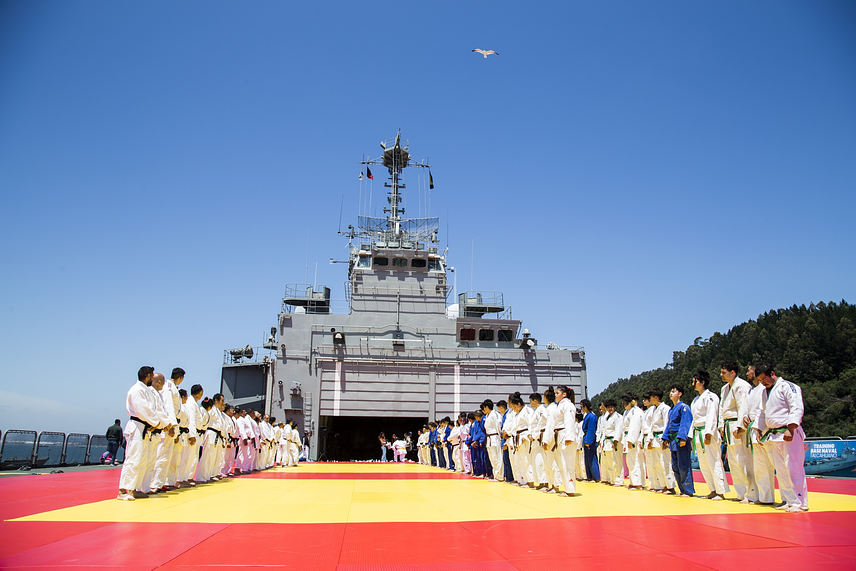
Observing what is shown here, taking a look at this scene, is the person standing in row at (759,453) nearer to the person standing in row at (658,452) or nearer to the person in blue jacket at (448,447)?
the person standing in row at (658,452)

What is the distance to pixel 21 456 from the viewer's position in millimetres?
14617

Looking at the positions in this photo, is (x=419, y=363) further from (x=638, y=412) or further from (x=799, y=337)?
(x=799, y=337)

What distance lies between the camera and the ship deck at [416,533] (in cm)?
409

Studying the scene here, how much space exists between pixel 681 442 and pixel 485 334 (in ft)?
65.3

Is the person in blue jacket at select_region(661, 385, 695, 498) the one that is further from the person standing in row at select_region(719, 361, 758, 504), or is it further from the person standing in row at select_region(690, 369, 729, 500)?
the person standing in row at select_region(719, 361, 758, 504)

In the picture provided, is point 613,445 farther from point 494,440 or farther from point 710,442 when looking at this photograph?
point 710,442

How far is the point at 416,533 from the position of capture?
17.5 feet

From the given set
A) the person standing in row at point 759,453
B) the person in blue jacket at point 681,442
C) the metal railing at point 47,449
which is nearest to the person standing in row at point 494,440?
the person in blue jacket at point 681,442

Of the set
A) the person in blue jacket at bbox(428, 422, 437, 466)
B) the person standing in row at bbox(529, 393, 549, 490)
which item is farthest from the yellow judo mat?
the person in blue jacket at bbox(428, 422, 437, 466)

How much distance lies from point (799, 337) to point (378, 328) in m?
61.6

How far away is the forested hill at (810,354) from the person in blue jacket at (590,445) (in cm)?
4110

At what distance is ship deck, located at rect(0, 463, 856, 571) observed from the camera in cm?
409

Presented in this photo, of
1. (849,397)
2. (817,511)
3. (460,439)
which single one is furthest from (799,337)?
(817,511)

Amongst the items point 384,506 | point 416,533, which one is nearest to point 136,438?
point 384,506
